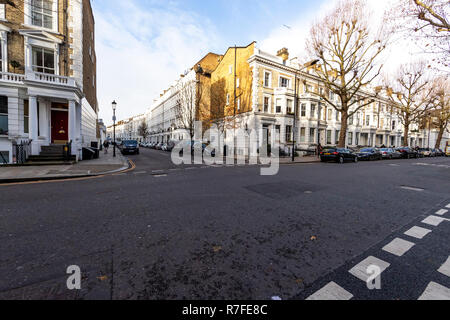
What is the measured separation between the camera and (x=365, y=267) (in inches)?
105

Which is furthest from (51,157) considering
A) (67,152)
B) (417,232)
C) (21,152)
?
(417,232)

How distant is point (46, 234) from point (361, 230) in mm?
5699

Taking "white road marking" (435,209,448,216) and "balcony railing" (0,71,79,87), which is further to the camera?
"balcony railing" (0,71,79,87)

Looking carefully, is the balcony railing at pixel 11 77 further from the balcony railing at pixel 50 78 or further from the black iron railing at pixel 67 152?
the black iron railing at pixel 67 152

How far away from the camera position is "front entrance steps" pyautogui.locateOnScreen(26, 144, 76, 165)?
40.4ft

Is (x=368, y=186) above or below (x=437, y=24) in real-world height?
below

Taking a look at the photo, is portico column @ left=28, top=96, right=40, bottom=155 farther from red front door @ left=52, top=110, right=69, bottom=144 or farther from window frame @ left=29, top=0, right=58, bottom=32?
window frame @ left=29, top=0, right=58, bottom=32

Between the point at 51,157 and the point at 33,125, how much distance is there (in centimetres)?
235

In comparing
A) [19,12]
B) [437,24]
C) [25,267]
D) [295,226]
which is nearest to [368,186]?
[295,226]

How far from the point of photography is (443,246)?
10.7 feet

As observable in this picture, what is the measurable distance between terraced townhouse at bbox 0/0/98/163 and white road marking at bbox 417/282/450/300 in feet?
57.7

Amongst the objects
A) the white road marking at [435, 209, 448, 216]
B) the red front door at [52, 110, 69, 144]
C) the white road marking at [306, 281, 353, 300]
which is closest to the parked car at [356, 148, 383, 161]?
the white road marking at [435, 209, 448, 216]
